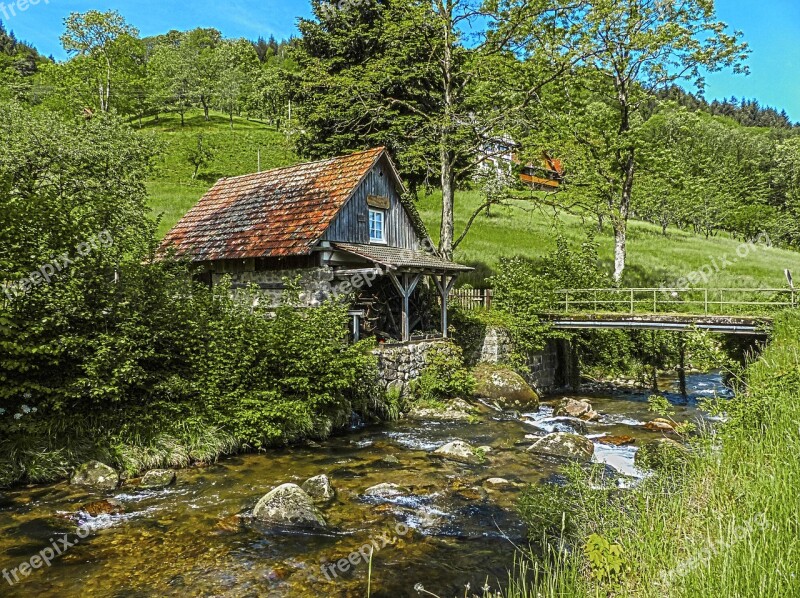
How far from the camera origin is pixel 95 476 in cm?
905

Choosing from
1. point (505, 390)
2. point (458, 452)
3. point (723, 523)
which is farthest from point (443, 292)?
point (723, 523)

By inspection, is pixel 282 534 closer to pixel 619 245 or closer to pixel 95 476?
pixel 95 476

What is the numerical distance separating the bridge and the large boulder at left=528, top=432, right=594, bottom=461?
5.37 m

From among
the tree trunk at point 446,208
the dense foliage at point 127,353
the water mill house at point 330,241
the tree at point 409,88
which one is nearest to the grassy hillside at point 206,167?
the tree at point 409,88

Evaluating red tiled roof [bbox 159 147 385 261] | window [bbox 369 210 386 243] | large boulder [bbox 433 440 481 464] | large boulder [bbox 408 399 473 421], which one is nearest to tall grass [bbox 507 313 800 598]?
large boulder [bbox 433 440 481 464]

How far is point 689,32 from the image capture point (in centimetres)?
2288

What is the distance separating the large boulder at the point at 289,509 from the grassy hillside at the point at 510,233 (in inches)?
692

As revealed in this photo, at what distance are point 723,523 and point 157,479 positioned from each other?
8515 millimetres

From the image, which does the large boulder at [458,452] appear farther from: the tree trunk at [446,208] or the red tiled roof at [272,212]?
the tree trunk at [446,208]

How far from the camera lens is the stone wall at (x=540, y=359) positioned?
770 inches

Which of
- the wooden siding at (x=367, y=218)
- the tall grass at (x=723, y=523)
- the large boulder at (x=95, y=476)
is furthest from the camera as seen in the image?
the wooden siding at (x=367, y=218)

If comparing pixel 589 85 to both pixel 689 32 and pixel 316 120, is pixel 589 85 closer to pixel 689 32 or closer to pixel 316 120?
pixel 689 32

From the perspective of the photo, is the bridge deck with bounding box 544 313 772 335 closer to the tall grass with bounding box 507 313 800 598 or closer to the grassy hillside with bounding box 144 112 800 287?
the grassy hillside with bounding box 144 112 800 287

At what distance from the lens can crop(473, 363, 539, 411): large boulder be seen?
1714cm
